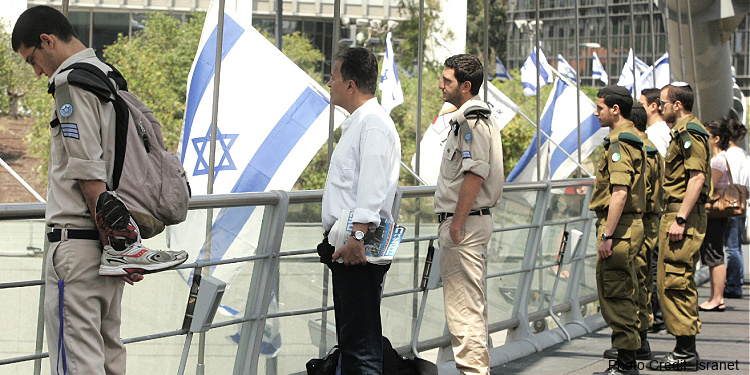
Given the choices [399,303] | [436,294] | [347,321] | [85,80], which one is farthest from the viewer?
[436,294]

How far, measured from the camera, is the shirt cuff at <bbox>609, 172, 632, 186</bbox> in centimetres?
569

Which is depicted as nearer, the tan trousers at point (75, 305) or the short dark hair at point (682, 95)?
the tan trousers at point (75, 305)

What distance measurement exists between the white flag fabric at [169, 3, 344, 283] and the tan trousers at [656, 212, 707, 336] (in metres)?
4.28

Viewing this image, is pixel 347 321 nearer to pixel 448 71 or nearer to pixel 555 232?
pixel 448 71

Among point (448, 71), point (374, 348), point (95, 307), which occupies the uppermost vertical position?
point (448, 71)

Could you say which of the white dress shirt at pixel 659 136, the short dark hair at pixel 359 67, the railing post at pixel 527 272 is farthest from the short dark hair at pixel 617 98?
the white dress shirt at pixel 659 136

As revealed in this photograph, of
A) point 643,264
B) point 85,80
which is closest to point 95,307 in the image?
point 85,80

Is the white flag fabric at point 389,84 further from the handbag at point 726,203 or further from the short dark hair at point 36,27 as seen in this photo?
the short dark hair at point 36,27

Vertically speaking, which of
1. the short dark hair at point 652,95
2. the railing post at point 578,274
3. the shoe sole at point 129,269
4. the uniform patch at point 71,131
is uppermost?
the short dark hair at point 652,95

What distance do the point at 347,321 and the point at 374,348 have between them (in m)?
0.17

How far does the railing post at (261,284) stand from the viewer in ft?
15.6

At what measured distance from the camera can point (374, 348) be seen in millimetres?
4102

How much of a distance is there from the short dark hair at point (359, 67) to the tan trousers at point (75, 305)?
4.83ft

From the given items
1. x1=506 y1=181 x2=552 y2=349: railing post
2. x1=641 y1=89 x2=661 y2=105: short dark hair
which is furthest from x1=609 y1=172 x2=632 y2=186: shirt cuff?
x1=641 y1=89 x2=661 y2=105: short dark hair
